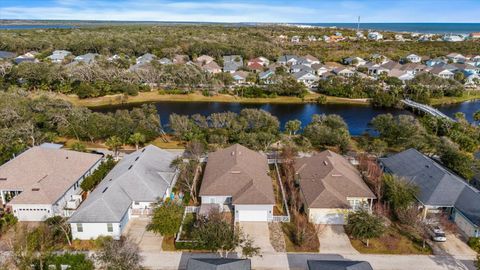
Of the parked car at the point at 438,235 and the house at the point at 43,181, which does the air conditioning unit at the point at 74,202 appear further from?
the parked car at the point at 438,235

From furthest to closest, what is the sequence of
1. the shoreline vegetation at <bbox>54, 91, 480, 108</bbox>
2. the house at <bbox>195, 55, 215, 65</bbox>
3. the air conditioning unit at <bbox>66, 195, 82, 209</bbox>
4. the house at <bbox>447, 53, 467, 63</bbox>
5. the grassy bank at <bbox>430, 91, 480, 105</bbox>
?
the house at <bbox>447, 53, 467, 63</bbox>
the house at <bbox>195, 55, 215, 65</bbox>
the grassy bank at <bbox>430, 91, 480, 105</bbox>
the shoreline vegetation at <bbox>54, 91, 480, 108</bbox>
the air conditioning unit at <bbox>66, 195, 82, 209</bbox>

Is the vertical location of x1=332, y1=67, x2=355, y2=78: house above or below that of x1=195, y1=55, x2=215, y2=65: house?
below

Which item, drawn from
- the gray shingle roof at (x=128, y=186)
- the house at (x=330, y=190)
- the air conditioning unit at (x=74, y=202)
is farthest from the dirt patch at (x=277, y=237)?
the air conditioning unit at (x=74, y=202)

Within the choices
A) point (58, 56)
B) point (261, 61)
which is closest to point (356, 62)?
point (261, 61)

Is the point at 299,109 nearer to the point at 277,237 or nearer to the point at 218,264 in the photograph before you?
the point at 277,237

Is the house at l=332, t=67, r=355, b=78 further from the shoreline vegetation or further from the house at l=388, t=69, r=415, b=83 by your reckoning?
the shoreline vegetation

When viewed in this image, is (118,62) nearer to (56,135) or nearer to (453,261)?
(56,135)

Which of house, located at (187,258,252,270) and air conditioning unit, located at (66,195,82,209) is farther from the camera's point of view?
air conditioning unit, located at (66,195,82,209)

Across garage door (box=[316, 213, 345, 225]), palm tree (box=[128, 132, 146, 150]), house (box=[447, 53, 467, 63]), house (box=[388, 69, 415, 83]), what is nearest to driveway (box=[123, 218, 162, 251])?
garage door (box=[316, 213, 345, 225])
